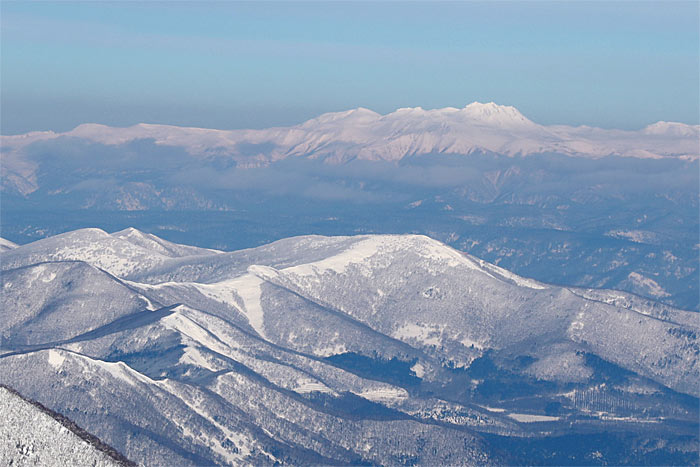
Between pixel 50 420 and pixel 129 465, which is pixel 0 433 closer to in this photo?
pixel 50 420

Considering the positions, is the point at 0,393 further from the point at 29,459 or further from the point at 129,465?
the point at 129,465

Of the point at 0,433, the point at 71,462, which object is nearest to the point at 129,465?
the point at 71,462

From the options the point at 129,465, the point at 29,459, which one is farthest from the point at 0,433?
the point at 129,465

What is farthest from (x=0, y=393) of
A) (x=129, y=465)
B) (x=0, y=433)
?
(x=129, y=465)

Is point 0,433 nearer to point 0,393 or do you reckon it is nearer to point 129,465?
point 0,393

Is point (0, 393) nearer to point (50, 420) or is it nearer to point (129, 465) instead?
point (50, 420)
